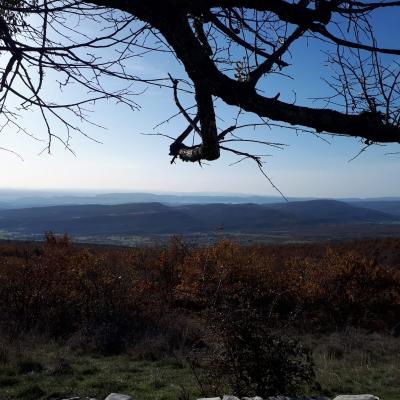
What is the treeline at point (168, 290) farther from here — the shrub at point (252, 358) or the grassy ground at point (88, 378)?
the grassy ground at point (88, 378)

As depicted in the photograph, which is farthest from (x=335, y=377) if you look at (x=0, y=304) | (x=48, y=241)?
(x=48, y=241)

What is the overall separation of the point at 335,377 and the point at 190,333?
5597mm

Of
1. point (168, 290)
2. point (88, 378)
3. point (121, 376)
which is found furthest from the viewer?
point (168, 290)

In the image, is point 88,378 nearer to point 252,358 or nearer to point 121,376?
point 121,376

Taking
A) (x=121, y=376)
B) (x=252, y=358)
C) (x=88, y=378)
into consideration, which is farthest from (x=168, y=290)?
(x=252, y=358)

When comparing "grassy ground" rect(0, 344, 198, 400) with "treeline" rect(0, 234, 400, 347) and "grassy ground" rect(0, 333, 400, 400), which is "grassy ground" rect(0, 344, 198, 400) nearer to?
"grassy ground" rect(0, 333, 400, 400)

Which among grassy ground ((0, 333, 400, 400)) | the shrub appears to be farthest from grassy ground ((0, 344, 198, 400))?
the shrub

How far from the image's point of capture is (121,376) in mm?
8406

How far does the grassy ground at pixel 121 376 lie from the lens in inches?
271

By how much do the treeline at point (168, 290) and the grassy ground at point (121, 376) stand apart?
1302 millimetres

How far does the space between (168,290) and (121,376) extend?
16451 millimetres

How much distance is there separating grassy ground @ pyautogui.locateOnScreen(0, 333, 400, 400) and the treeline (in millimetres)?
1302

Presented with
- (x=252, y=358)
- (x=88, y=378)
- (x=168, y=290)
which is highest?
(x=252, y=358)

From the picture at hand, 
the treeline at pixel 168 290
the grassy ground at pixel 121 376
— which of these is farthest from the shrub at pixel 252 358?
the grassy ground at pixel 121 376
